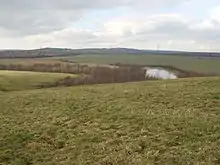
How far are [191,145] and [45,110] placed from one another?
1234 cm

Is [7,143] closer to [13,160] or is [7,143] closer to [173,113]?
[13,160]

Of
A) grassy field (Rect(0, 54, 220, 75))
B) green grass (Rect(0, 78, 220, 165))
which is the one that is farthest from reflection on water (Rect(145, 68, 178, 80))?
green grass (Rect(0, 78, 220, 165))

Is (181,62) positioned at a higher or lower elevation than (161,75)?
higher

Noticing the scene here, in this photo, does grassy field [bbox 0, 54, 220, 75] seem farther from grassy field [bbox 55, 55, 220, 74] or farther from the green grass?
the green grass

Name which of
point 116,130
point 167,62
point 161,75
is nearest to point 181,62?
point 167,62

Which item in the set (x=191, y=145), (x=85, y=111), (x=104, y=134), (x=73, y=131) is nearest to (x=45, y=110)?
(x=85, y=111)

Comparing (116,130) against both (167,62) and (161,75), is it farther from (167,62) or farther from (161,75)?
(167,62)

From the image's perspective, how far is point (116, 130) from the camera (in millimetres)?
18234

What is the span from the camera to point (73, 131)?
19109mm

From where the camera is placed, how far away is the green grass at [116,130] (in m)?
14.7

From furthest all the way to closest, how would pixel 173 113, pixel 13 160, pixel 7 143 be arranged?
1. pixel 173 113
2. pixel 7 143
3. pixel 13 160

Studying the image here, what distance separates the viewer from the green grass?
14695 mm

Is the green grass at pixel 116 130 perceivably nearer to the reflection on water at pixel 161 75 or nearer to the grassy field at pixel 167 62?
the reflection on water at pixel 161 75

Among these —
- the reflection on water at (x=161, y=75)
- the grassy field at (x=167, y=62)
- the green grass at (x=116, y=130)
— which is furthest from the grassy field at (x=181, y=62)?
the green grass at (x=116, y=130)
